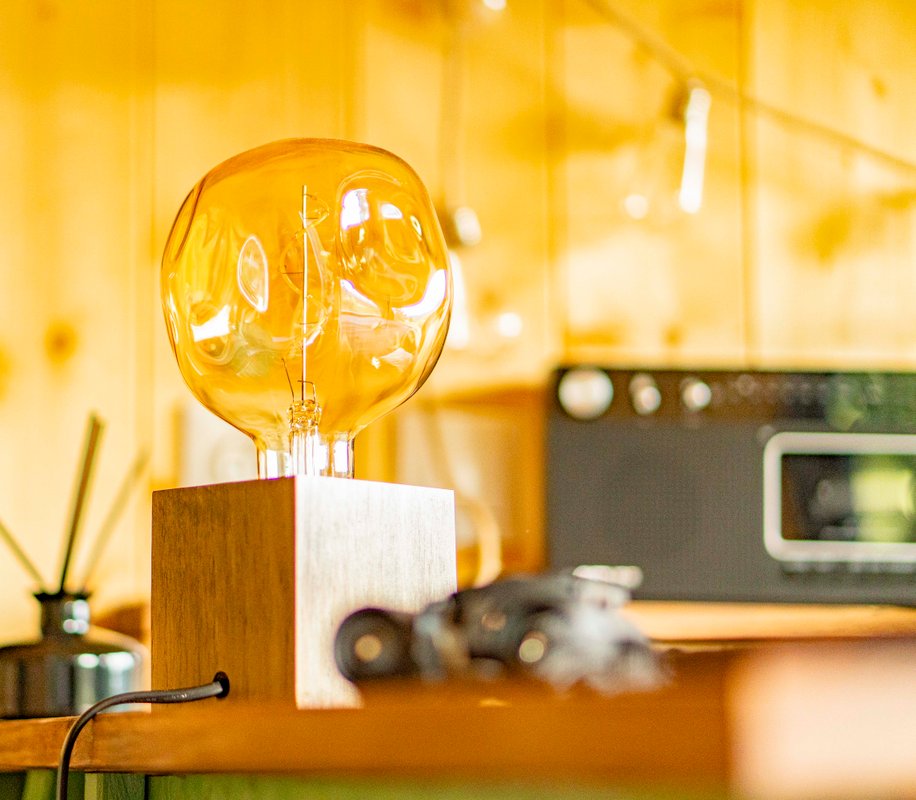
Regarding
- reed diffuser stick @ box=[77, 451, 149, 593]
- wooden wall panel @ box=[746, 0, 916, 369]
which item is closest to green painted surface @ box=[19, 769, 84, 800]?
reed diffuser stick @ box=[77, 451, 149, 593]

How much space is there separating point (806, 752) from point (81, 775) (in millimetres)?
382

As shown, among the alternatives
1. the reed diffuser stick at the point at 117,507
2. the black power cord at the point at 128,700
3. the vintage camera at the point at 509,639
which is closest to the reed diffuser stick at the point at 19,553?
the reed diffuser stick at the point at 117,507

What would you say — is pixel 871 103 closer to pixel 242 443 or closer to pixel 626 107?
pixel 626 107

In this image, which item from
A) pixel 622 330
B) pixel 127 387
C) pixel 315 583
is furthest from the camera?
pixel 622 330

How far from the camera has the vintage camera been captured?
1.17 feet

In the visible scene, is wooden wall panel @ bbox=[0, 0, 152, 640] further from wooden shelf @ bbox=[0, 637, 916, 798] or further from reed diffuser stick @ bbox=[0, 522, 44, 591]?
wooden shelf @ bbox=[0, 637, 916, 798]

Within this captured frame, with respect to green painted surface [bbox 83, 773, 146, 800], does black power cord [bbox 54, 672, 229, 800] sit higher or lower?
higher

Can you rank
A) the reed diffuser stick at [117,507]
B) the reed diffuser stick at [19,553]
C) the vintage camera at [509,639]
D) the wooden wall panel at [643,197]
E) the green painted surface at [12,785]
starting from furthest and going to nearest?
the wooden wall panel at [643,197] → the reed diffuser stick at [117,507] → the reed diffuser stick at [19,553] → the green painted surface at [12,785] → the vintage camera at [509,639]

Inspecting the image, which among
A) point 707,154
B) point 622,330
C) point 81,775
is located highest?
point 707,154

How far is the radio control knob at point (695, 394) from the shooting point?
137 centimetres

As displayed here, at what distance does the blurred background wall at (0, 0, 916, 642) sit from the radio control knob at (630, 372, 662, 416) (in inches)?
2.5

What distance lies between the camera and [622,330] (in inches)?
57.3

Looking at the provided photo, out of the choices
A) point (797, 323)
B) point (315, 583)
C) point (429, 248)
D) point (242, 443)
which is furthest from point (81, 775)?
point (797, 323)

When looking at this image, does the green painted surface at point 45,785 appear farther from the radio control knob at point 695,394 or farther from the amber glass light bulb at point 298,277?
the radio control knob at point 695,394
